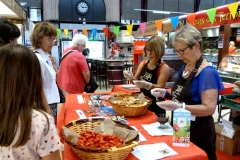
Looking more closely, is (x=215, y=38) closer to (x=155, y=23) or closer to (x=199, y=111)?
(x=155, y=23)

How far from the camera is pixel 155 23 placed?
7.13 metres

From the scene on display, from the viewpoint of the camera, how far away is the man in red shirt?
11.7ft

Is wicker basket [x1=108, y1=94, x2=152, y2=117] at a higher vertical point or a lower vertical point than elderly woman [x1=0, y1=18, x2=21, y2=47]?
lower

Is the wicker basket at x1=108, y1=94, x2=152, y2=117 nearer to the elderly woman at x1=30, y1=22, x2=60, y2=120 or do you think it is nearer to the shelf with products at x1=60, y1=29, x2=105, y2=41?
the elderly woman at x1=30, y1=22, x2=60, y2=120

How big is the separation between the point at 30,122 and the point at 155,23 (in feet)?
21.5

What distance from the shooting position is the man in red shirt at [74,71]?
355 centimetres

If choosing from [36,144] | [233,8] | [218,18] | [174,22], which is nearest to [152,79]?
[36,144]

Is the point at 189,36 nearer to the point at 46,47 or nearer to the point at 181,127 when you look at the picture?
the point at 181,127

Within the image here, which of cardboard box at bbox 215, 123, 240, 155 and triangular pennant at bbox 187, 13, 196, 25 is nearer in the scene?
cardboard box at bbox 215, 123, 240, 155

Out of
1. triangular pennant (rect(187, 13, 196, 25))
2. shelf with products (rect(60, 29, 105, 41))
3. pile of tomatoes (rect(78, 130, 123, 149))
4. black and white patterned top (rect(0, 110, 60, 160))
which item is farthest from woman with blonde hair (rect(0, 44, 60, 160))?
shelf with products (rect(60, 29, 105, 41))

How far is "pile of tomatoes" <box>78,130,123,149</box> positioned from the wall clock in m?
12.5

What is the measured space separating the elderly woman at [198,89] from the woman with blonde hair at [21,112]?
0.97 metres

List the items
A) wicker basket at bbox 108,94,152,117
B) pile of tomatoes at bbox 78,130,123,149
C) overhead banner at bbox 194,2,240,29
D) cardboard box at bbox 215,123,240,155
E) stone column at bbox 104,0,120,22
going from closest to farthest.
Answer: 1. pile of tomatoes at bbox 78,130,123,149
2. wicker basket at bbox 108,94,152,117
3. cardboard box at bbox 215,123,240,155
4. overhead banner at bbox 194,2,240,29
5. stone column at bbox 104,0,120,22

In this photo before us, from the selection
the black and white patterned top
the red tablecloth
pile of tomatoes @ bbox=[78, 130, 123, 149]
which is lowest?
the red tablecloth
